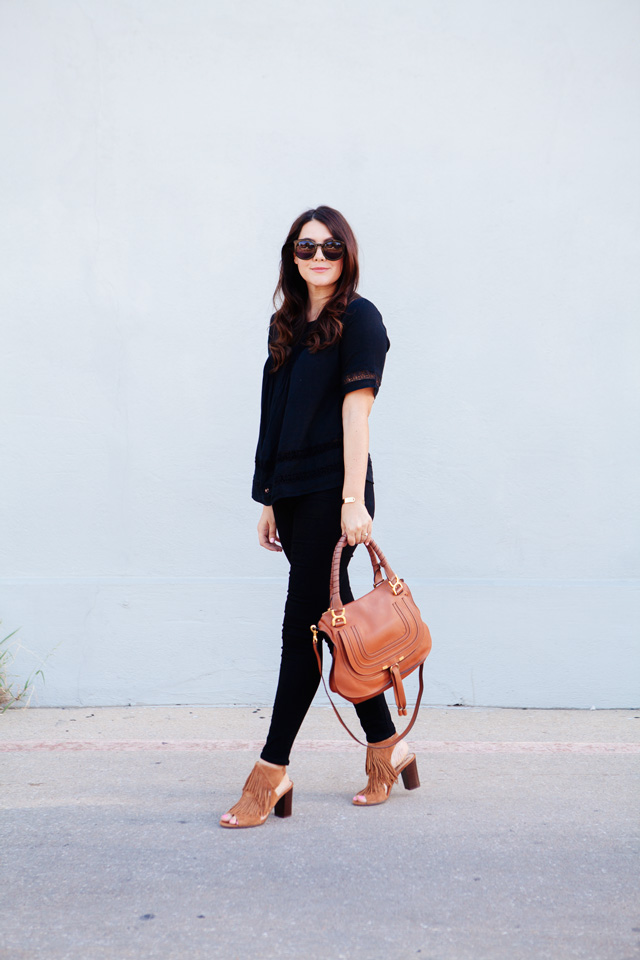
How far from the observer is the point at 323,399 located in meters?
2.50

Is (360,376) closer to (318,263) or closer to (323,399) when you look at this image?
(323,399)

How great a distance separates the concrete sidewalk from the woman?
0.98 feet

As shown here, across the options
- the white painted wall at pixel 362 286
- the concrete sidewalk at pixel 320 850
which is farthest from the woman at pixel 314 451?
the white painted wall at pixel 362 286

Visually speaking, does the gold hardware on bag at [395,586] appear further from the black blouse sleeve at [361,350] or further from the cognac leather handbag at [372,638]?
the black blouse sleeve at [361,350]

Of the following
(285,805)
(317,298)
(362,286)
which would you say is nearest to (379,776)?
(285,805)

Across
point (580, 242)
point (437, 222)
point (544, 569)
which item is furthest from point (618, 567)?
point (437, 222)

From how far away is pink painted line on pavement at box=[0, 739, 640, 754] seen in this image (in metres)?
3.22

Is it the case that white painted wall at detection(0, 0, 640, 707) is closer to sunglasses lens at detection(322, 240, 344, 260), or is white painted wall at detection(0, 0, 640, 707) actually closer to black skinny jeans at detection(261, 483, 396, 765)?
black skinny jeans at detection(261, 483, 396, 765)

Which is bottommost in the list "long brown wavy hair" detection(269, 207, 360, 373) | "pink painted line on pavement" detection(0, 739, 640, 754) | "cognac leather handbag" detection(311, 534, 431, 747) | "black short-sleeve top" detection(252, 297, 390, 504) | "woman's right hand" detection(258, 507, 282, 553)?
"pink painted line on pavement" detection(0, 739, 640, 754)

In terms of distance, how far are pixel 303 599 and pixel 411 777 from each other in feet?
2.51

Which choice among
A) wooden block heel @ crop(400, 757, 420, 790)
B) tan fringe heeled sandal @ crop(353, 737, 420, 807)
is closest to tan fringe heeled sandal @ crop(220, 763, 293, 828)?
tan fringe heeled sandal @ crop(353, 737, 420, 807)

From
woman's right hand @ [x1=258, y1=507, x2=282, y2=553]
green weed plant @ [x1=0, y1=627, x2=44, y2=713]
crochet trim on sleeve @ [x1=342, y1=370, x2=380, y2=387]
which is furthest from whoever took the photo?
green weed plant @ [x1=0, y1=627, x2=44, y2=713]

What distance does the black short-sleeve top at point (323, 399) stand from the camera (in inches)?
96.5

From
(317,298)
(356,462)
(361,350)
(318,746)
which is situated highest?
(317,298)
